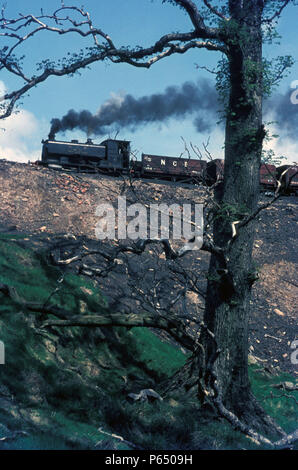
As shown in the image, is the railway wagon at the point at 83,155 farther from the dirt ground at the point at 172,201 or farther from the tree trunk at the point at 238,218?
the tree trunk at the point at 238,218

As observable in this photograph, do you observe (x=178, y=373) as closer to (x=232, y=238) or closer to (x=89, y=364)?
(x=89, y=364)

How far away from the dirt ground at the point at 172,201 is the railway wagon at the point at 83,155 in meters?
1.56

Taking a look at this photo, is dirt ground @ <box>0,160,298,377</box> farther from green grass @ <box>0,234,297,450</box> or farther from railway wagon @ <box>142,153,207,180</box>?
green grass @ <box>0,234,297,450</box>

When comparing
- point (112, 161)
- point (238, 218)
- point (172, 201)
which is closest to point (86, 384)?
point (238, 218)

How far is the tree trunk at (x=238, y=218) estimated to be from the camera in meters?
6.84

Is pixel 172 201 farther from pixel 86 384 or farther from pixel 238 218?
pixel 86 384

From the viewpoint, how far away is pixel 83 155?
78.3ft

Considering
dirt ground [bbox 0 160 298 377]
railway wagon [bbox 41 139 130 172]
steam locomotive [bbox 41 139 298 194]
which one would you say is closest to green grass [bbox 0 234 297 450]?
dirt ground [bbox 0 160 298 377]

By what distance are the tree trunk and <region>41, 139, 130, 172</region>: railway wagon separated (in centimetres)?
1602

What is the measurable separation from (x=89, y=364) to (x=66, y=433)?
3.14m

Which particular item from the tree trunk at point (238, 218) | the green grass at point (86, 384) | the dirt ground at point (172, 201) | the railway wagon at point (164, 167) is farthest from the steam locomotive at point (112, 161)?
the tree trunk at point (238, 218)

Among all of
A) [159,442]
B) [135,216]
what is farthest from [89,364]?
[135,216]

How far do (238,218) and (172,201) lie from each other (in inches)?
568

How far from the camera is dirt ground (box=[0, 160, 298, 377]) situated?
44.2 ft
